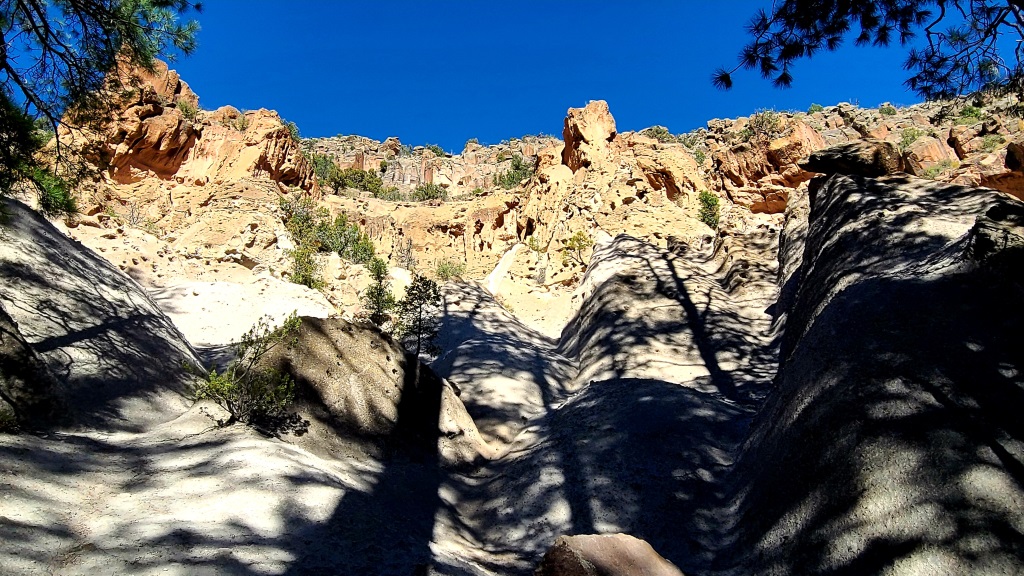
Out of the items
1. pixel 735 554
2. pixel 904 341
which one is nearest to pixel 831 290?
pixel 904 341

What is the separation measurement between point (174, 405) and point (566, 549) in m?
4.83

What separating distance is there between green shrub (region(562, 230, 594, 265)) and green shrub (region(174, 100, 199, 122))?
18.9 meters

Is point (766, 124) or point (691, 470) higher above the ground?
point (766, 124)

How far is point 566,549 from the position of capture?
124 inches

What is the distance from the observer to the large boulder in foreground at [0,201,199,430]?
16.8 ft

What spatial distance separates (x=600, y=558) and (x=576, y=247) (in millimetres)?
17296

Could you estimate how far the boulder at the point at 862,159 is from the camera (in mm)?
9992

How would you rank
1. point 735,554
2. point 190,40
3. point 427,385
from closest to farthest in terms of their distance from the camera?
point 735,554 → point 190,40 → point 427,385

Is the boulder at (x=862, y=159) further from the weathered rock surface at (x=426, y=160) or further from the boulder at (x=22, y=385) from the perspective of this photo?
the weathered rock surface at (x=426, y=160)

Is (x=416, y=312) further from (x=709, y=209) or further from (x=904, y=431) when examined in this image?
(x=709, y=209)

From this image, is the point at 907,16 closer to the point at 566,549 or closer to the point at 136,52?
the point at 566,549

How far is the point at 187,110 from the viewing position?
27391 millimetres

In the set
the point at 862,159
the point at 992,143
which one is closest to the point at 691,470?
the point at 862,159

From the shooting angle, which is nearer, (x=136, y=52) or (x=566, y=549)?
(x=566, y=549)
